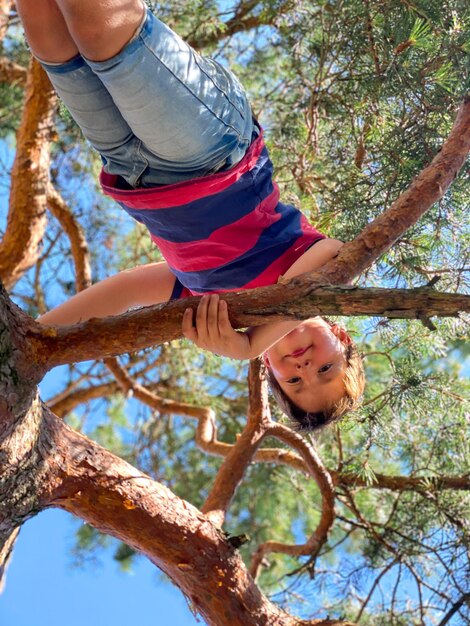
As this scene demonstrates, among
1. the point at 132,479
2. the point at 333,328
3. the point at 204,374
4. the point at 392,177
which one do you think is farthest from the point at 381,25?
the point at 204,374

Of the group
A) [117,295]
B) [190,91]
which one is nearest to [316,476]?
[117,295]

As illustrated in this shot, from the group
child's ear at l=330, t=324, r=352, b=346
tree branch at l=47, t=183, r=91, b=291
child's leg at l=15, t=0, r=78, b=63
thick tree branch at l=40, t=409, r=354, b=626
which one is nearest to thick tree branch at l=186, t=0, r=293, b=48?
tree branch at l=47, t=183, r=91, b=291

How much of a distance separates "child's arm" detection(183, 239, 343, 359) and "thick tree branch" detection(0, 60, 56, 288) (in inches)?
37.4

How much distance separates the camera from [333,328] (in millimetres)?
1195

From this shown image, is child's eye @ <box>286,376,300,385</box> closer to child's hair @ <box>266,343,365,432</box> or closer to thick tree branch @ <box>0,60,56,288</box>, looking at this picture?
child's hair @ <box>266,343,365,432</box>

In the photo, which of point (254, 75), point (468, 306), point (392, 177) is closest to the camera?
point (468, 306)

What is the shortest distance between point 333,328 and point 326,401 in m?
0.12

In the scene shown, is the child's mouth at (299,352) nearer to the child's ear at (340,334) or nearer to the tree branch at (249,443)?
the child's ear at (340,334)

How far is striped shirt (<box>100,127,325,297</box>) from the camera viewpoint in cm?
96

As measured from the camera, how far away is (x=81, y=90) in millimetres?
888

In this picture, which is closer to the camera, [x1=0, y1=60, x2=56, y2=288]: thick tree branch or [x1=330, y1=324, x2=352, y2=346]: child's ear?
[x1=330, y1=324, x2=352, y2=346]: child's ear

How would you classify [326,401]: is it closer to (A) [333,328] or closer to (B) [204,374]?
(A) [333,328]

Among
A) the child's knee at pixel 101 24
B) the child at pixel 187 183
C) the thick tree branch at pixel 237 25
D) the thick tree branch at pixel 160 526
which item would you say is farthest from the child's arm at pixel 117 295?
the thick tree branch at pixel 237 25

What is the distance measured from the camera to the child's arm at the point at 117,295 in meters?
1.01
